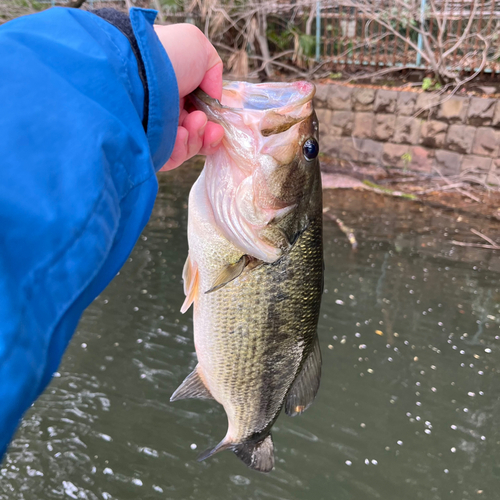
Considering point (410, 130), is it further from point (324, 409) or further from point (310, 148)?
point (310, 148)

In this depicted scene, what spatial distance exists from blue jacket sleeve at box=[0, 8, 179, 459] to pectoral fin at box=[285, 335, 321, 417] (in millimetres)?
1013

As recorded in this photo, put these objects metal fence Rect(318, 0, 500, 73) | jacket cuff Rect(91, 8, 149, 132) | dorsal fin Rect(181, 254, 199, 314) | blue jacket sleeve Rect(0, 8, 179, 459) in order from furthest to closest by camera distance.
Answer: metal fence Rect(318, 0, 500, 73) < dorsal fin Rect(181, 254, 199, 314) < jacket cuff Rect(91, 8, 149, 132) < blue jacket sleeve Rect(0, 8, 179, 459)

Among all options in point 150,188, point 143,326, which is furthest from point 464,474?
point 150,188

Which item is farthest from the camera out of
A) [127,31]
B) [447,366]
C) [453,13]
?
[453,13]

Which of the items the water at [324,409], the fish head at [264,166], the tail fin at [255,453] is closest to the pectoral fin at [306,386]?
the tail fin at [255,453]

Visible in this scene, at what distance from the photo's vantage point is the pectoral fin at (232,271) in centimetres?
146

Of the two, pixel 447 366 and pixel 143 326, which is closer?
pixel 447 366

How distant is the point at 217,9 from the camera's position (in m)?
8.14

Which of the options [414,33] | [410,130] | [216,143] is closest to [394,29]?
[414,33]

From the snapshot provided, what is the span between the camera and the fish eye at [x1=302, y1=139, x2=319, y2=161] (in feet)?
4.67

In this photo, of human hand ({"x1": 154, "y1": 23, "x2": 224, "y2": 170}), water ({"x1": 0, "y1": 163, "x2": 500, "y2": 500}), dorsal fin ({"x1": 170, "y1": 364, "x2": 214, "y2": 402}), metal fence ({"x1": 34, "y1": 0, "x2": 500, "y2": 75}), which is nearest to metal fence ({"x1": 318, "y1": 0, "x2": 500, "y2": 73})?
metal fence ({"x1": 34, "y1": 0, "x2": 500, "y2": 75})

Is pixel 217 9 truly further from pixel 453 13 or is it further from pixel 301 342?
pixel 301 342

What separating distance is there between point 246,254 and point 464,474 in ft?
7.69

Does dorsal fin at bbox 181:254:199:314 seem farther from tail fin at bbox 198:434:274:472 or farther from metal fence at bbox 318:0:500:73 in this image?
metal fence at bbox 318:0:500:73
